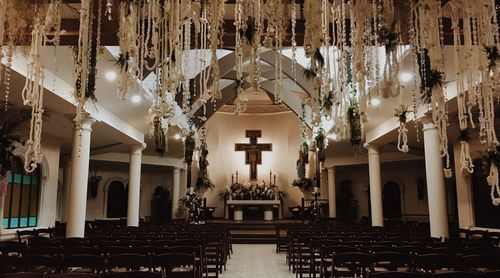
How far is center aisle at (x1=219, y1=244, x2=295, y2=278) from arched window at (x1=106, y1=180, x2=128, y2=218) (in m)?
9.98

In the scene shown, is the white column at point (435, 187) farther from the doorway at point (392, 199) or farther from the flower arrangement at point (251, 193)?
the flower arrangement at point (251, 193)

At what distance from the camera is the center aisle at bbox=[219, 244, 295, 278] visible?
28.5 ft

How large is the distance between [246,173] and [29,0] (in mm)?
21804

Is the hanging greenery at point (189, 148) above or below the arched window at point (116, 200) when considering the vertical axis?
above

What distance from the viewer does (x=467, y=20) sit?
4.54 metres

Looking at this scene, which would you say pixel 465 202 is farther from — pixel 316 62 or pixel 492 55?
pixel 316 62

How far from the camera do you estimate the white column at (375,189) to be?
14.8 metres

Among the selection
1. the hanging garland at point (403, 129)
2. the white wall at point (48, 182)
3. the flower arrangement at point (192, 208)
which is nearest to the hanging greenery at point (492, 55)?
the hanging garland at point (403, 129)

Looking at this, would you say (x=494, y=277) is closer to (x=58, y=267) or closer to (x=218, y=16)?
(x=218, y=16)

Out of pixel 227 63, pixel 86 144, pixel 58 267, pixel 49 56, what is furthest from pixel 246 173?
pixel 58 267

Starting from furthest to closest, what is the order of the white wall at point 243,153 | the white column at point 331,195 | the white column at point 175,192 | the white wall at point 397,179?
1. the white wall at point 243,153
2. the white column at point 175,192
3. the white column at point 331,195
4. the white wall at point 397,179

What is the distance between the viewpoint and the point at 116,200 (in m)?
21.8

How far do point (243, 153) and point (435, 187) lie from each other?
17140 millimetres

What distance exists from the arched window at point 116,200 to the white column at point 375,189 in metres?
13.2
